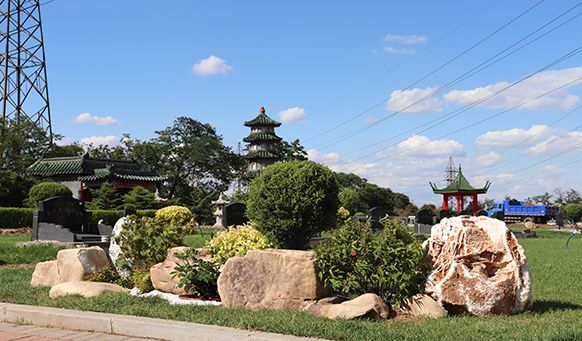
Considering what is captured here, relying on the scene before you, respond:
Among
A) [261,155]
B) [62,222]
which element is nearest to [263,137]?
[261,155]

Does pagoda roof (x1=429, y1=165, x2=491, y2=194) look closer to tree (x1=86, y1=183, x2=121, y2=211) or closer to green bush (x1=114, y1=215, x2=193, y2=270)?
tree (x1=86, y1=183, x2=121, y2=211)

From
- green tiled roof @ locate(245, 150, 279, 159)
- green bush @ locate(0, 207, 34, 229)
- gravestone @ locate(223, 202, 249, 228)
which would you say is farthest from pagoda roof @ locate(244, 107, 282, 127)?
gravestone @ locate(223, 202, 249, 228)

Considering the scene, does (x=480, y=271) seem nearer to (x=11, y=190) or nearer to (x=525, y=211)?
(x=11, y=190)

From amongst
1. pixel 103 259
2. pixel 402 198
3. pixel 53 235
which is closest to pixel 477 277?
pixel 103 259

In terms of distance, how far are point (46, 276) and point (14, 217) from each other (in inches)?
793

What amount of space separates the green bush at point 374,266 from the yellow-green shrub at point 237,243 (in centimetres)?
172

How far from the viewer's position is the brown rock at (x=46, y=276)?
994 centimetres

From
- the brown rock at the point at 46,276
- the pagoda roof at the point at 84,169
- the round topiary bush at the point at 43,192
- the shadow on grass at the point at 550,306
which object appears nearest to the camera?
the shadow on grass at the point at 550,306

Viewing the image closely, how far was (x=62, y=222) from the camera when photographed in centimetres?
2019

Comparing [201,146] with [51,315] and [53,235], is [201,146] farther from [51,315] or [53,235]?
[51,315]

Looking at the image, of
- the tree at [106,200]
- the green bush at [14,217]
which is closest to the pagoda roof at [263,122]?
the tree at [106,200]

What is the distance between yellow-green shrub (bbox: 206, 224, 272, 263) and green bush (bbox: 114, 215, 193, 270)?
3.80ft

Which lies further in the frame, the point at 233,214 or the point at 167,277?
the point at 233,214

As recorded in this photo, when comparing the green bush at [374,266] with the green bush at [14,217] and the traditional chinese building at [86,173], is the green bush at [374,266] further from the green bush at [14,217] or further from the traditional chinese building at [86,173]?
the traditional chinese building at [86,173]
